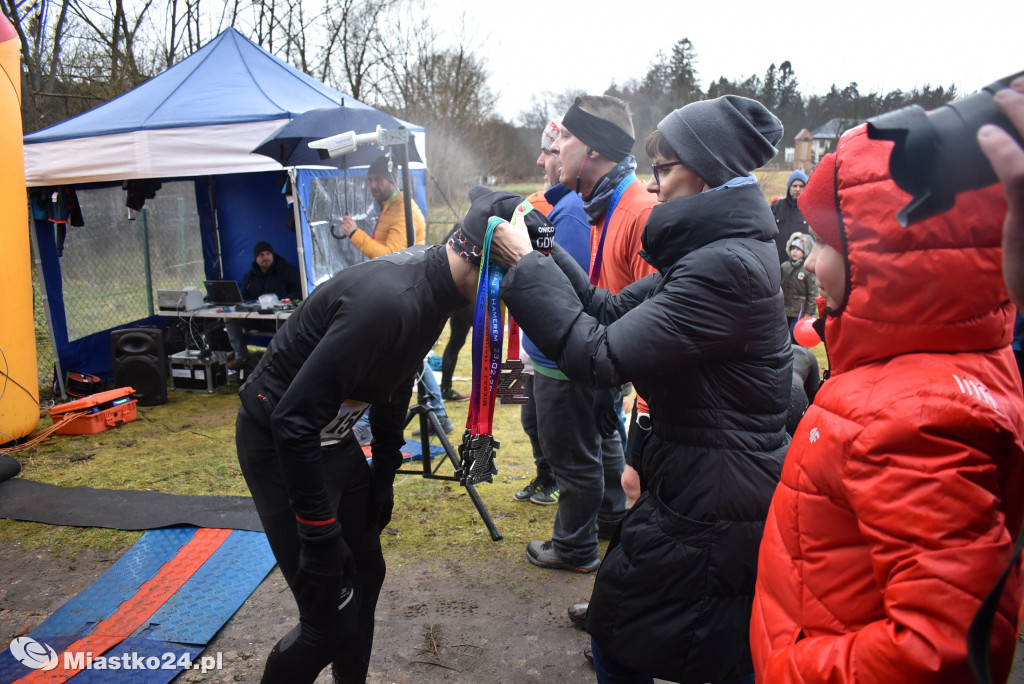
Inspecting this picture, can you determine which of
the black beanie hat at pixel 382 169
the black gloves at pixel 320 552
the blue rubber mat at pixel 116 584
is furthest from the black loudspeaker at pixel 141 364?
the black gloves at pixel 320 552

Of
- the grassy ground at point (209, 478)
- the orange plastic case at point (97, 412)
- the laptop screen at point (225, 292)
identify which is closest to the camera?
the grassy ground at point (209, 478)

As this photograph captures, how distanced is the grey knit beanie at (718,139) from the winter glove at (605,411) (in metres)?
1.62

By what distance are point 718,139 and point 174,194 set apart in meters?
8.76

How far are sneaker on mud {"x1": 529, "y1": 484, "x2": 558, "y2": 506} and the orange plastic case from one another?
4264mm

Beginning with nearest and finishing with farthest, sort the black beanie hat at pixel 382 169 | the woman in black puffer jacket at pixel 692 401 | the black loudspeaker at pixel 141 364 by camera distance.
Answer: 1. the woman in black puffer jacket at pixel 692 401
2. the black beanie hat at pixel 382 169
3. the black loudspeaker at pixel 141 364

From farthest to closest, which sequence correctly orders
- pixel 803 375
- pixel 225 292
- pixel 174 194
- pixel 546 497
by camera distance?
pixel 174 194, pixel 225 292, pixel 546 497, pixel 803 375

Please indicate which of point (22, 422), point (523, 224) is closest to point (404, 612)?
point (523, 224)

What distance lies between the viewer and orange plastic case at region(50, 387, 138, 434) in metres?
6.10

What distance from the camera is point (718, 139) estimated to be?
188cm

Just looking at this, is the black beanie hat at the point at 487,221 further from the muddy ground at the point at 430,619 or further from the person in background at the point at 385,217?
the person in background at the point at 385,217

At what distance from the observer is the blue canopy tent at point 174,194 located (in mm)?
6875

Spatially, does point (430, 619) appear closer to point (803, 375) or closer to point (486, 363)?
point (486, 363)

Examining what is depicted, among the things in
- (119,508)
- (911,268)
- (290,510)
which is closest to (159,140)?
(119,508)

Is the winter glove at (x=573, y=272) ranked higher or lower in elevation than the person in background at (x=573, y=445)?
higher
